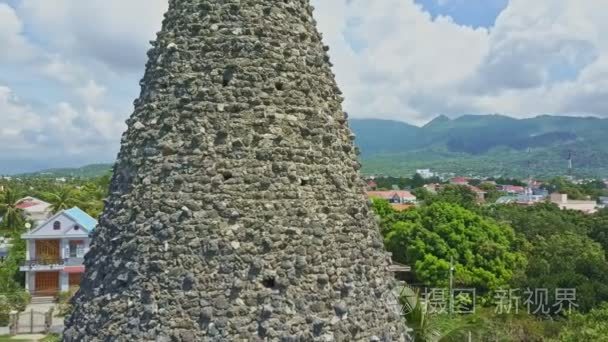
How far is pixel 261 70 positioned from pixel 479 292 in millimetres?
33564

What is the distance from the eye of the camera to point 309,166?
5.80m

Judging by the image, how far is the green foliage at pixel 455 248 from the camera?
3641 cm

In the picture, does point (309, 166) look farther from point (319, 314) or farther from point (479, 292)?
point (479, 292)

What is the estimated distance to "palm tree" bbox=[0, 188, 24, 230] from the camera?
5534cm

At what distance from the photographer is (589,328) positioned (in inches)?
747

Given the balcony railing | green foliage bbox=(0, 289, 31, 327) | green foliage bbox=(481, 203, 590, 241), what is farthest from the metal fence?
green foliage bbox=(481, 203, 590, 241)

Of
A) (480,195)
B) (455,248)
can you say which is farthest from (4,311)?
(480,195)

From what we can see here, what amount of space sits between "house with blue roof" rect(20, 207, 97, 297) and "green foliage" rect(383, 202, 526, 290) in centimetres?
2165

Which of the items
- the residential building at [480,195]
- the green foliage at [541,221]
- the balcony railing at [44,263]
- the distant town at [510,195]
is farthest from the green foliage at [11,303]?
the residential building at [480,195]

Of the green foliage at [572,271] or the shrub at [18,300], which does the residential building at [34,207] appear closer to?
the shrub at [18,300]

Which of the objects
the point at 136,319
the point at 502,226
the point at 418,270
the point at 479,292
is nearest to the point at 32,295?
the point at 418,270

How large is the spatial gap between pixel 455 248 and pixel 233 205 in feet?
113

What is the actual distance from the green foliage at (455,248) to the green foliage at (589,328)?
13.5 meters

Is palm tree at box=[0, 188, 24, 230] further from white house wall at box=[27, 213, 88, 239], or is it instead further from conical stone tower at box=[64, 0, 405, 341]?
conical stone tower at box=[64, 0, 405, 341]
